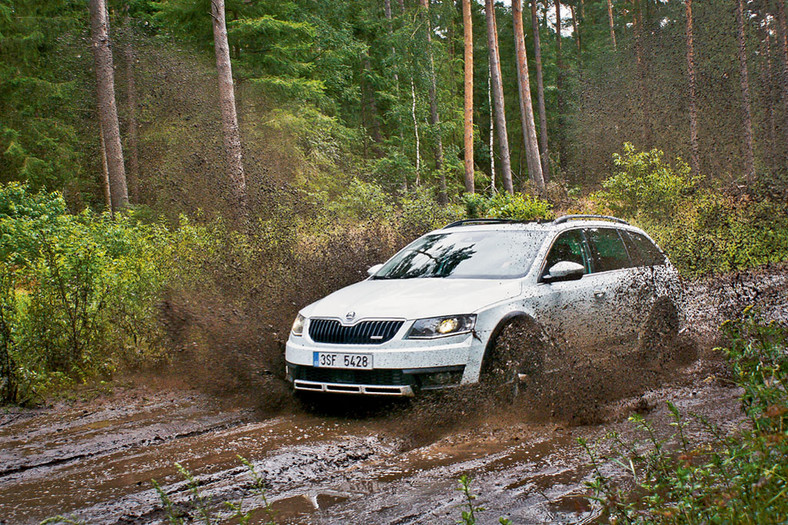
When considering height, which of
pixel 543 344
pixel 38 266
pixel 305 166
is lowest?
pixel 543 344

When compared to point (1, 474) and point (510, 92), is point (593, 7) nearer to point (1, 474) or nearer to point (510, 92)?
point (510, 92)

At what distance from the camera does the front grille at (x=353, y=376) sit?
5.63 meters

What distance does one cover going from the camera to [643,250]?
8281 mm

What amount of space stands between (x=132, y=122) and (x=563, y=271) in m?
23.9

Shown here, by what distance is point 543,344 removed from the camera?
614 centimetres

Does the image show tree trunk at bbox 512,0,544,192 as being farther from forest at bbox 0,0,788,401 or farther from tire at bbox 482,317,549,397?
tire at bbox 482,317,549,397

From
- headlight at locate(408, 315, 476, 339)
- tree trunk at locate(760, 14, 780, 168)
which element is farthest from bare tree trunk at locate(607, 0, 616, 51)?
headlight at locate(408, 315, 476, 339)

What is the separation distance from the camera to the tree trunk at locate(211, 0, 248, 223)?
47.2ft

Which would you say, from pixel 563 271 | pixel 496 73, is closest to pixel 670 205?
pixel 496 73

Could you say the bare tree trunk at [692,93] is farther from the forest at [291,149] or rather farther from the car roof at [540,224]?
the car roof at [540,224]

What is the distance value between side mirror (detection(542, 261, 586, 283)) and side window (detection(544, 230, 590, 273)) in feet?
0.75

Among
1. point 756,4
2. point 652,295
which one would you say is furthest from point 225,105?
point 756,4

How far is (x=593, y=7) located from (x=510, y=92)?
28.4ft

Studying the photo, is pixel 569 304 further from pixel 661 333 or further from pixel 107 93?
pixel 107 93
